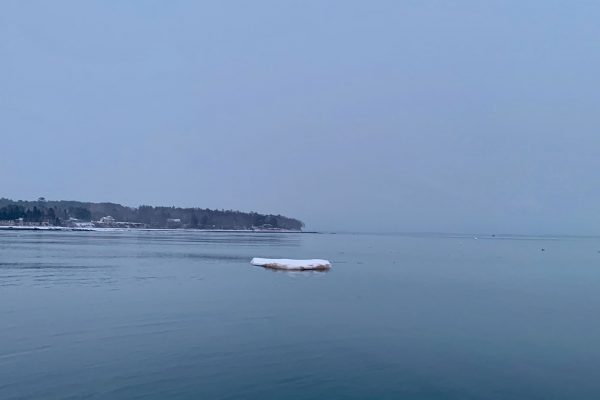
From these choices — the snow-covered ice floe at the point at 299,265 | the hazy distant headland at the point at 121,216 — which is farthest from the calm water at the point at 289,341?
the hazy distant headland at the point at 121,216

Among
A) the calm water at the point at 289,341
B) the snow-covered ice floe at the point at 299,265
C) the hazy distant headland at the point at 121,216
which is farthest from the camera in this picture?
the hazy distant headland at the point at 121,216

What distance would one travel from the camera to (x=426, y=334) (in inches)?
549

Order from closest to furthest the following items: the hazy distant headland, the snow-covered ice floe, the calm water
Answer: the calm water, the snow-covered ice floe, the hazy distant headland

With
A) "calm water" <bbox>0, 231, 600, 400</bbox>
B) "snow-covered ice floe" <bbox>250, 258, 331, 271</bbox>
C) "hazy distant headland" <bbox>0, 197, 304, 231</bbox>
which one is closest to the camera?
"calm water" <bbox>0, 231, 600, 400</bbox>

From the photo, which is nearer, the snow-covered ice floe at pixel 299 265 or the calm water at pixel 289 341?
the calm water at pixel 289 341

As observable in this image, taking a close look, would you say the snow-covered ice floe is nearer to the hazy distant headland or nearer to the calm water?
the calm water

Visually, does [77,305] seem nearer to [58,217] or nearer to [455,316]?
[455,316]

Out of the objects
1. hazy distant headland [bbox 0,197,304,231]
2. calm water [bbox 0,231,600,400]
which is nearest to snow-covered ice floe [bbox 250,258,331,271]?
calm water [bbox 0,231,600,400]

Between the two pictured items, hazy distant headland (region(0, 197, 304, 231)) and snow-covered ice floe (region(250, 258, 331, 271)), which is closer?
snow-covered ice floe (region(250, 258, 331, 271))

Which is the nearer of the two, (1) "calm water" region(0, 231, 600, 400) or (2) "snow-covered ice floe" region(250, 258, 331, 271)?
(1) "calm water" region(0, 231, 600, 400)

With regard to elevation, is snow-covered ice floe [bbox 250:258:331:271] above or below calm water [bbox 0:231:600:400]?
above

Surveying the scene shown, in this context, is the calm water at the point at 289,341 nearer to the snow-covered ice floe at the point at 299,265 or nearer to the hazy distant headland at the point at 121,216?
the snow-covered ice floe at the point at 299,265

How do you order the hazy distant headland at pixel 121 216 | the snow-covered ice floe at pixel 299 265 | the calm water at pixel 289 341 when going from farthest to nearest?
the hazy distant headland at pixel 121 216 → the snow-covered ice floe at pixel 299 265 → the calm water at pixel 289 341

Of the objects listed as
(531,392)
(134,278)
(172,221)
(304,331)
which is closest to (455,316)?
(304,331)
